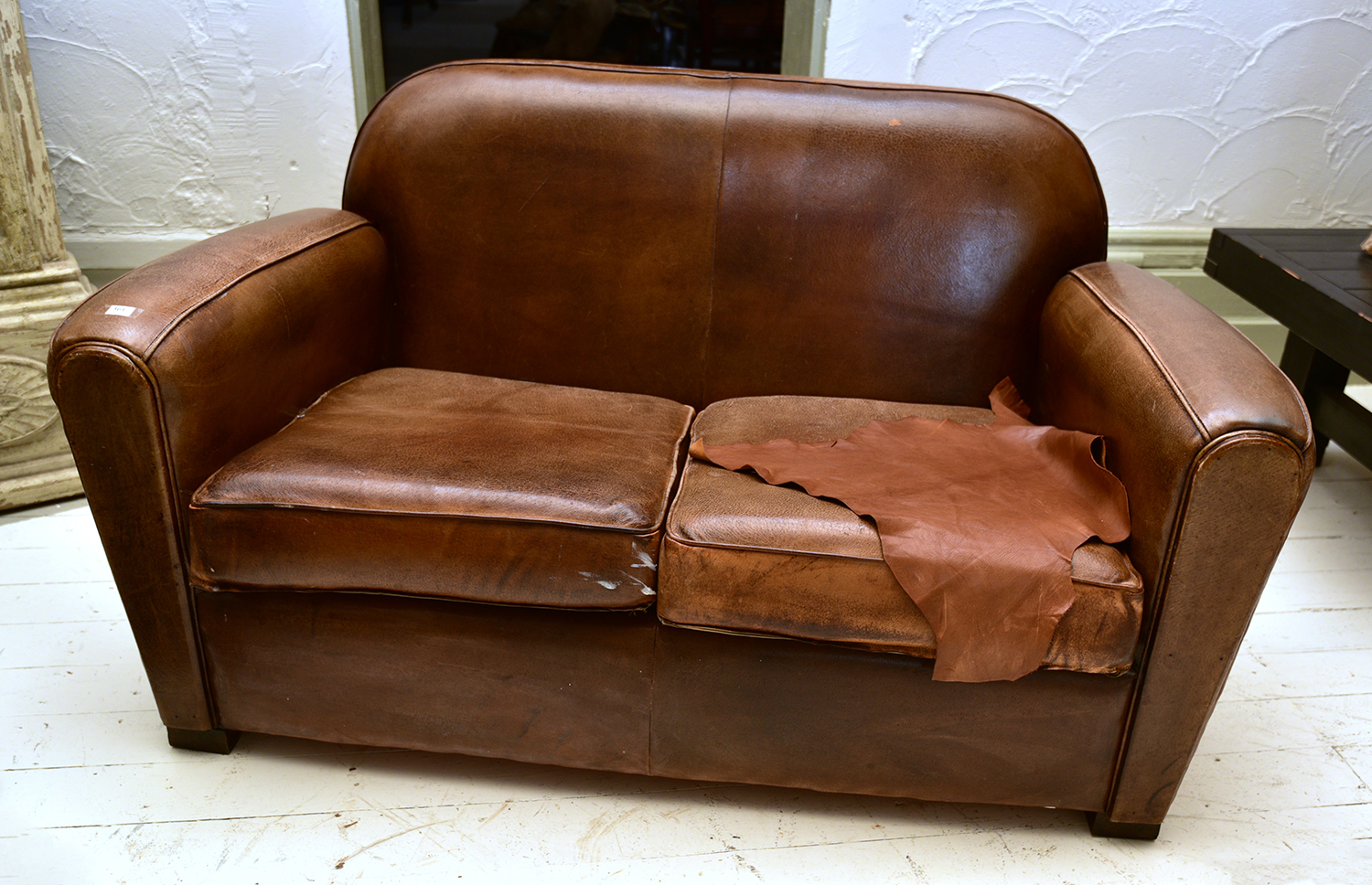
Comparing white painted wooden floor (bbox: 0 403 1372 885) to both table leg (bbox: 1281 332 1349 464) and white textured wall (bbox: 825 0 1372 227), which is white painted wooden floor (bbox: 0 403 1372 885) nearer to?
table leg (bbox: 1281 332 1349 464)

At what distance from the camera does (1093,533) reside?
1.27 meters

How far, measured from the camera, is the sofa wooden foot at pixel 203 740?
4.82ft

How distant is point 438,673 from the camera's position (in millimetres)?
1367

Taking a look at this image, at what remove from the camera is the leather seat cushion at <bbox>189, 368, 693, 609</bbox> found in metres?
1.27

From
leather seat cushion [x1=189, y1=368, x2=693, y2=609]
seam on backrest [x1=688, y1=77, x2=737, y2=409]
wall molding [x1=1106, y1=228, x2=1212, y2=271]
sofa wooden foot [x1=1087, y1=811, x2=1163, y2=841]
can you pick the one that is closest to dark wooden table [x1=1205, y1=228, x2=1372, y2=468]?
wall molding [x1=1106, y1=228, x2=1212, y2=271]

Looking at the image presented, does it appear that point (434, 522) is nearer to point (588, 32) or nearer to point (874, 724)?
point (874, 724)

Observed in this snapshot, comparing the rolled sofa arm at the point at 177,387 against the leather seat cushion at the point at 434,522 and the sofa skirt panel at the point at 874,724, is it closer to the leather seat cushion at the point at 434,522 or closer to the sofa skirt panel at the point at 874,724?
the leather seat cushion at the point at 434,522

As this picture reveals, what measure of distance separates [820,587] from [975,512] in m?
0.24

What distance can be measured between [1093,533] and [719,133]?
2.98 feet

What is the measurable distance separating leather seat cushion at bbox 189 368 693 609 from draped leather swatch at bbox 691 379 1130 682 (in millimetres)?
233

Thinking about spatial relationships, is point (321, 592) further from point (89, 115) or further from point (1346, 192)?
point (1346, 192)

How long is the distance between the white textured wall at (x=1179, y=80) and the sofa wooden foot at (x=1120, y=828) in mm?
1878

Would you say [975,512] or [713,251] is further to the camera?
[713,251]

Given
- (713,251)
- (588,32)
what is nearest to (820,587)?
(713,251)
